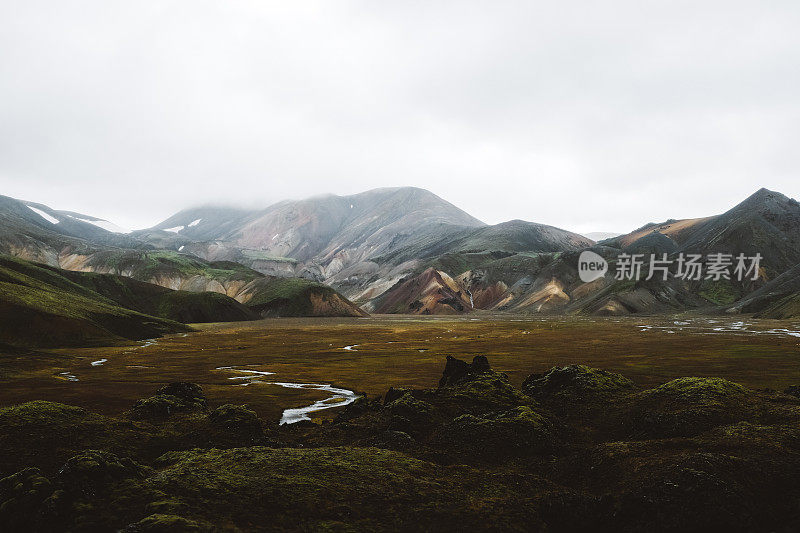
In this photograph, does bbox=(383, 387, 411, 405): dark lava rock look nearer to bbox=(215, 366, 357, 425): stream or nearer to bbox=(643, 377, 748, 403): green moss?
bbox=(215, 366, 357, 425): stream

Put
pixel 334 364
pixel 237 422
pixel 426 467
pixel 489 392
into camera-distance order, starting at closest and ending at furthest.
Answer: pixel 426 467, pixel 237 422, pixel 489 392, pixel 334 364

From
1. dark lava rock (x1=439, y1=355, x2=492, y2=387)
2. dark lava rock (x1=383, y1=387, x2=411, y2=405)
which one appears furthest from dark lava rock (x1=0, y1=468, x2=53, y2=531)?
dark lava rock (x1=439, y1=355, x2=492, y2=387)

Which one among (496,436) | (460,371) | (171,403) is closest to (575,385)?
(460,371)

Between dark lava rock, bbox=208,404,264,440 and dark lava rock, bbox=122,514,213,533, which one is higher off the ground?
dark lava rock, bbox=122,514,213,533

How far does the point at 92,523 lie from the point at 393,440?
12205 mm

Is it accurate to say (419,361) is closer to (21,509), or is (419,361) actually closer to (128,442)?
(128,442)

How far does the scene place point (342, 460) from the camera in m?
17.7

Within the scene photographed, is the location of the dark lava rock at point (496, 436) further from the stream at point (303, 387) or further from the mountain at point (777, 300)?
the mountain at point (777, 300)

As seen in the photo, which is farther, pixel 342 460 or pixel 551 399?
pixel 551 399

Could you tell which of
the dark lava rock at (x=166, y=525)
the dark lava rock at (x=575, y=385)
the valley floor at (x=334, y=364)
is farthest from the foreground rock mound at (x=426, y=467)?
the valley floor at (x=334, y=364)

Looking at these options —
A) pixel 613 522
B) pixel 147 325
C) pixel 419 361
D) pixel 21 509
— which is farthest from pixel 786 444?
pixel 147 325

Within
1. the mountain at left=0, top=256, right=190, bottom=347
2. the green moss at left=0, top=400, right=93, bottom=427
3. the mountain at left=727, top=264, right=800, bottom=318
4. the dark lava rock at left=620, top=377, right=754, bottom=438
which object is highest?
the mountain at left=727, top=264, right=800, bottom=318

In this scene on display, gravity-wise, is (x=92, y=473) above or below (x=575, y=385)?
below

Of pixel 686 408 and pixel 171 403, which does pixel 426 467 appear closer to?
pixel 686 408
